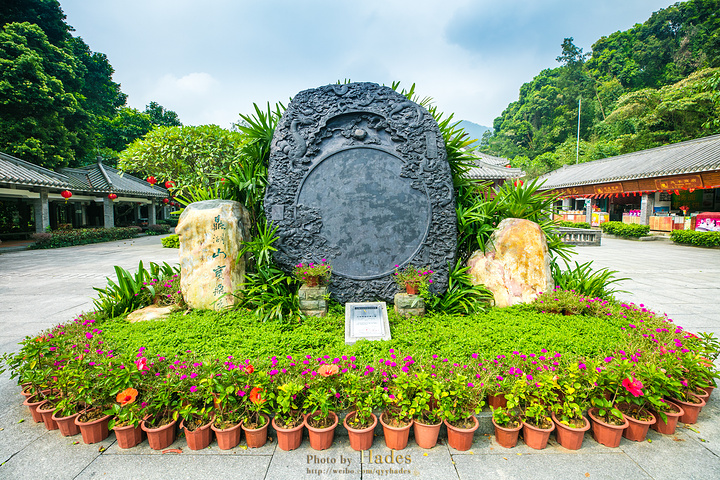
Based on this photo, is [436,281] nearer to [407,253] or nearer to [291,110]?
[407,253]

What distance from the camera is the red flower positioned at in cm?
192

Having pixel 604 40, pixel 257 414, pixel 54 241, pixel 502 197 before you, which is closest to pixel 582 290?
pixel 502 197

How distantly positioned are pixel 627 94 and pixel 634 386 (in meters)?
24.4

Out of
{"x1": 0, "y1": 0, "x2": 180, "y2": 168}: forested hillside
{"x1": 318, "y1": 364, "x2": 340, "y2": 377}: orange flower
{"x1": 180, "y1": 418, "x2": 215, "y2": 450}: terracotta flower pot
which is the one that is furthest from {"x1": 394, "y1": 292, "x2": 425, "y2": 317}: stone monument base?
{"x1": 0, "y1": 0, "x2": 180, "y2": 168}: forested hillside

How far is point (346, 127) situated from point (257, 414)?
2.82 metres

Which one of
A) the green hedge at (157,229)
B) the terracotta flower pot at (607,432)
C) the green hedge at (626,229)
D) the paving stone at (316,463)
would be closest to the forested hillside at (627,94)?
the green hedge at (626,229)

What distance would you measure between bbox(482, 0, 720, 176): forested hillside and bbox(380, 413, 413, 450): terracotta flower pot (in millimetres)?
20004

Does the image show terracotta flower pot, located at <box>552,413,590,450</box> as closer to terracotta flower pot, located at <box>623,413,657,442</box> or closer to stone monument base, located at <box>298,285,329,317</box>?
terracotta flower pot, located at <box>623,413,657,442</box>

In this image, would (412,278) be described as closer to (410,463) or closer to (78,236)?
(410,463)

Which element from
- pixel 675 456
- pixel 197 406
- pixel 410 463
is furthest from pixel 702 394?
pixel 197 406

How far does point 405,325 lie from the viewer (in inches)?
124

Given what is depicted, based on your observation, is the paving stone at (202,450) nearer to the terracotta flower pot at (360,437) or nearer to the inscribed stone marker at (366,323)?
the terracotta flower pot at (360,437)

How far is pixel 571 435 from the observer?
190 cm

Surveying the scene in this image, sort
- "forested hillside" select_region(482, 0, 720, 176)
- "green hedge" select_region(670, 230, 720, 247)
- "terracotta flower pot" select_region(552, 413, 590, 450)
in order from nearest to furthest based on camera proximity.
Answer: "terracotta flower pot" select_region(552, 413, 590, 450) < "green hedge" select_region(670, 230, 720, 247) < "forested hillside" select_region(482, 0, 720, 176)
